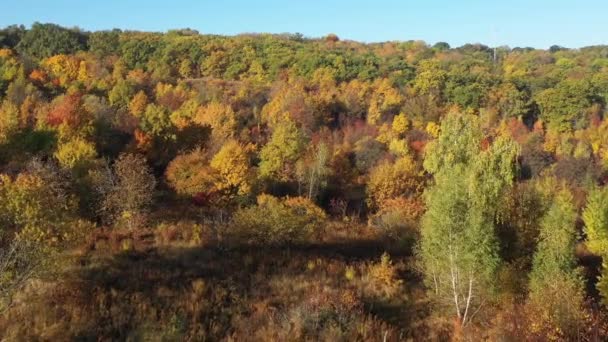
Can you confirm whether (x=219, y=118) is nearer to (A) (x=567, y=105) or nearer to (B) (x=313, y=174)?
(B) (x=313, y=174)

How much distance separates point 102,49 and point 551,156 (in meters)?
82.4

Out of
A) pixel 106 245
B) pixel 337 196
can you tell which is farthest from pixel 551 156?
pixel 106 245

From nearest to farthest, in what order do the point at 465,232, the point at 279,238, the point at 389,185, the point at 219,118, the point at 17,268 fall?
the point at 17,268 < the point at 465,232 < the point at 279,238 < the point at 389,185 < the point at 219,118

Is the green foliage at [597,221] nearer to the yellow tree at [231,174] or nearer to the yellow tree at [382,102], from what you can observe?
the yellow tree at [231,174]

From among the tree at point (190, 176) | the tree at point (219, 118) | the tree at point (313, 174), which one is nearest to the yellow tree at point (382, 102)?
the tree at point (219, 118)

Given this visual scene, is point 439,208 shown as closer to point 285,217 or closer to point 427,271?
point 427,271

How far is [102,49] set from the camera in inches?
3979

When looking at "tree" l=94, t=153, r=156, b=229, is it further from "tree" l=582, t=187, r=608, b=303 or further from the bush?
"tree" l=582, t=187, r=608, b=303

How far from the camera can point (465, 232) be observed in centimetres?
1958

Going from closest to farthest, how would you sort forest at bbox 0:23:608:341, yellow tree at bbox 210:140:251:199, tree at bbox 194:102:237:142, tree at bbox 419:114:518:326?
forest at bbox 0:23:608:341
tree at bbox 419:114:518:326
yellow tree at bbox 210:140:251:199
tree at bbox 194:102:237:142

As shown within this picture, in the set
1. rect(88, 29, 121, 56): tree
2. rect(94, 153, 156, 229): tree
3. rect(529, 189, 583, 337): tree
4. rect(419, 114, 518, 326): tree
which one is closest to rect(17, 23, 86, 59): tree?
rect(88, 29, 121, 56): tree

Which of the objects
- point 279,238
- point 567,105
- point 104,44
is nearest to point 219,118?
point 279,238

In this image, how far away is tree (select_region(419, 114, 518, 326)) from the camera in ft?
64.0

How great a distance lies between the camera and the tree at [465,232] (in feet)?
64.0
